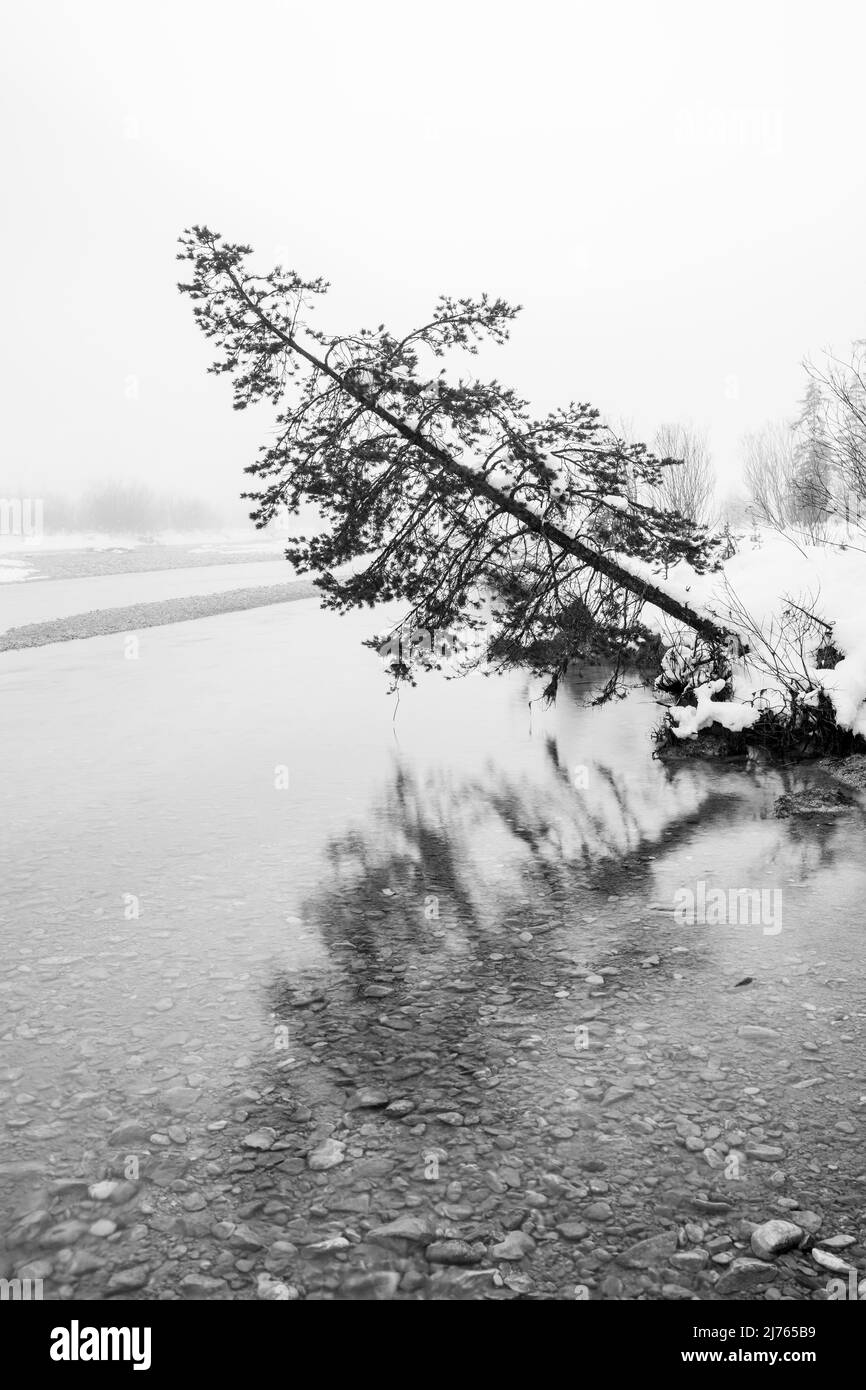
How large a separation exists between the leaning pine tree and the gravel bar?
19.2m

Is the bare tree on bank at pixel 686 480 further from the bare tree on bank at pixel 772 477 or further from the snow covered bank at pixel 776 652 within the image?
the snow covered bank at pixel 776 652

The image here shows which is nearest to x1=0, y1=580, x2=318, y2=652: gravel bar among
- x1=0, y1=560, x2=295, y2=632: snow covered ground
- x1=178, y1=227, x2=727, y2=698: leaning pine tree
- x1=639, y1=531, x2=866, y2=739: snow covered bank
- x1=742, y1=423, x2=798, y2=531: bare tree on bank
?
x1=0, y1=560, x2=295, y2=632: snow covered ground

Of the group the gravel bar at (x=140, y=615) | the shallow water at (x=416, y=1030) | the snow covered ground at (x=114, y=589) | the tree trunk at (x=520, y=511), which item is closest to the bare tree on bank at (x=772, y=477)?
the gravel bar at (x=140, y=615)

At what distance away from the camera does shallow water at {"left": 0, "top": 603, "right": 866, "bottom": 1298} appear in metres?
4.03

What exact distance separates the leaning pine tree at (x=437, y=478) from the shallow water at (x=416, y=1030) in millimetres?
3285

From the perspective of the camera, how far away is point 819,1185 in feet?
14.0

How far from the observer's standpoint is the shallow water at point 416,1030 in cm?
403

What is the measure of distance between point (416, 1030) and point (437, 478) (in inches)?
374

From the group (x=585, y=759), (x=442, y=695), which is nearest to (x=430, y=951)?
(x=585, y=759)

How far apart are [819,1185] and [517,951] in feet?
10.0

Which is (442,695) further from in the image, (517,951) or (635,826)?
(517,951)

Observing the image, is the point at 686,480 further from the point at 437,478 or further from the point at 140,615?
the point at 437,478
